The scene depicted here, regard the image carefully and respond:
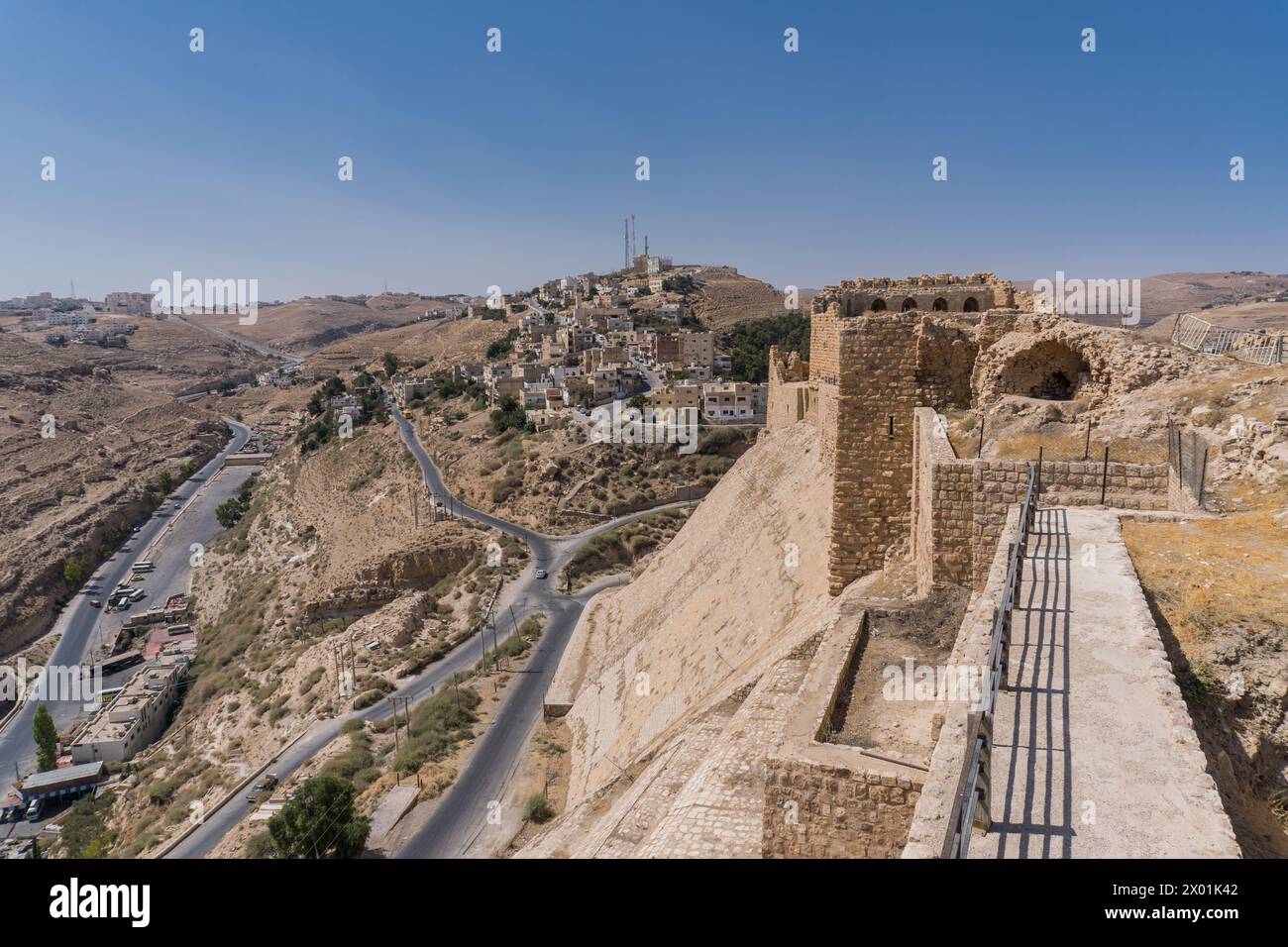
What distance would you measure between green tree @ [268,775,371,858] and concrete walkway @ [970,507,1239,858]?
16.0 meters

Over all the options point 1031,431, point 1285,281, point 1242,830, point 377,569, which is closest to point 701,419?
point 377,569

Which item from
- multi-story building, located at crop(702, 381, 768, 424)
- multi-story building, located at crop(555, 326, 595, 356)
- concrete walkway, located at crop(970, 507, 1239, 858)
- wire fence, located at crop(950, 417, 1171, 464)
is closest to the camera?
concrete walkway, located at crop(970, 507, 1239, 858)

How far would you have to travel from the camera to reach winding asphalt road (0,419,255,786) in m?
38.7

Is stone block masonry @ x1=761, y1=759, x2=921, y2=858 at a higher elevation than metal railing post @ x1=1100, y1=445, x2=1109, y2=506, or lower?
lower

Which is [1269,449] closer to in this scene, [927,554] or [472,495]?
[927,554]

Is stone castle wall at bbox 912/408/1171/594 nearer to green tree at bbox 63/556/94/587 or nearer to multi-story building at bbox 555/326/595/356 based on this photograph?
green tree at bbox 63/556/94/587

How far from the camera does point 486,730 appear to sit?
21.9 m

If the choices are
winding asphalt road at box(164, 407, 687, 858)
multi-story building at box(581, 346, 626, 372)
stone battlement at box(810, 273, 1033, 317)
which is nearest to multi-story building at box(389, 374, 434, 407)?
multi-story building at box(581, 346, 626, 372)

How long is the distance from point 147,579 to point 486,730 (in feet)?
153

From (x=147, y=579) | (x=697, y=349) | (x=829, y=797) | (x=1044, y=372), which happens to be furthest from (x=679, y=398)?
(x=829, y=797)

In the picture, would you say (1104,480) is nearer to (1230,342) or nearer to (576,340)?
(1230,342)

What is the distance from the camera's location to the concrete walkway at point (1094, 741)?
11.7 feet

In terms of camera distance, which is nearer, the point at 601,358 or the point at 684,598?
the point at 684,598

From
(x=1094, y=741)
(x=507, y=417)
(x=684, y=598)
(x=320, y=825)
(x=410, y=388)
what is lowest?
(x=320, y=825)
